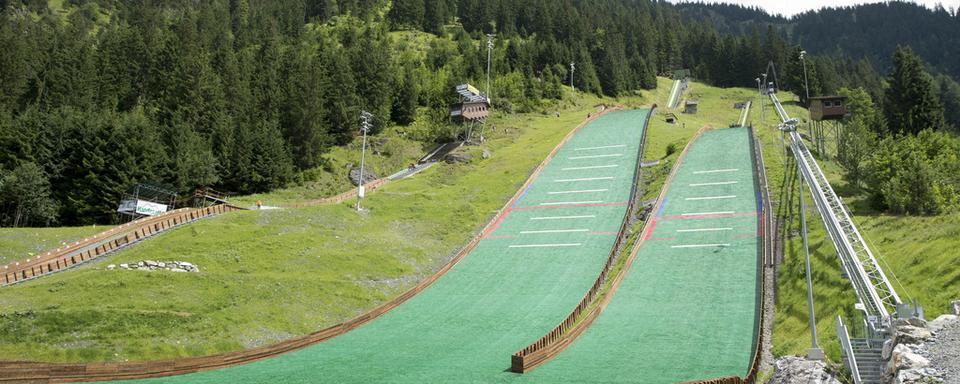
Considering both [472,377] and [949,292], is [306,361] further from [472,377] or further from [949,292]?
[949,292]

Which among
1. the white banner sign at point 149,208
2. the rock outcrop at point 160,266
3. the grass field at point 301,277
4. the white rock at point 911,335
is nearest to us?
the white rock at point 911,335

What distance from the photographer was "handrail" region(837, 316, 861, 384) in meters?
21.7

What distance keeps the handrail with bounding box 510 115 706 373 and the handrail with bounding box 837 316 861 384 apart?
447 inches

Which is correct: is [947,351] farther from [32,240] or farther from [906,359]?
[32,240]

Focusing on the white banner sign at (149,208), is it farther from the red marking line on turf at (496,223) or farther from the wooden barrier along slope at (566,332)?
the wooden barrier along slope at (566,332)

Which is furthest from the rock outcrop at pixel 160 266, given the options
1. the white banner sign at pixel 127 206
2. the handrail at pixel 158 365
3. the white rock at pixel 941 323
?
the white rock at pixel 941 323

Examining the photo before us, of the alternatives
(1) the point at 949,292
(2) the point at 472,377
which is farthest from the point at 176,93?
(1) the point at 949,292

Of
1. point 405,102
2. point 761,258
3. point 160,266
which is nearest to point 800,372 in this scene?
point 761,258

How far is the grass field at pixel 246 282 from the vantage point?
3036 cm

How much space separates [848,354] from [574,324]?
48.0 ft

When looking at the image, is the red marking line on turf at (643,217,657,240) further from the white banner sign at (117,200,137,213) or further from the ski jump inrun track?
the white banner sign at (117,200,137,213)

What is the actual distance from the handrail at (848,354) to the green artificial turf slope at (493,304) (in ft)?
39.7

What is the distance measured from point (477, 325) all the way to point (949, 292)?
19921 millimetres

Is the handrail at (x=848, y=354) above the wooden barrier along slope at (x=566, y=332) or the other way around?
above
